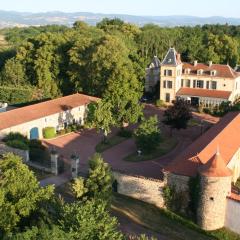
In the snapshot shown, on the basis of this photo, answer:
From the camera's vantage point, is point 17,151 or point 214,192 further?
point 17,151

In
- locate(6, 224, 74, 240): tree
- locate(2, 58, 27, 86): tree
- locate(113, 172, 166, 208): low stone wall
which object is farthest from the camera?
locate(2, 58, 27, 86): tree

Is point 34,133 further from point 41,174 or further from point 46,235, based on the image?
point 46,235

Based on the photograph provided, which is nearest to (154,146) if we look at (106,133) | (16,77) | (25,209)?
(106,133)

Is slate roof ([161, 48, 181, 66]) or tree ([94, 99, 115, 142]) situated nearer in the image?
tree ([94, 99, 115, 142])

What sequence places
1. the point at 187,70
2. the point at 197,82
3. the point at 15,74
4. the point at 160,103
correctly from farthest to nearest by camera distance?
the point at 15,74 → the point at 160,103 → the point at 187,70 → the point at 197,82

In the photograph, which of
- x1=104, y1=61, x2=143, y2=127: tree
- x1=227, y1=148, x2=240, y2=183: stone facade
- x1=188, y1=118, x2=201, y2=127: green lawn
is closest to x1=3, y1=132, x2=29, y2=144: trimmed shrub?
x1=104, y1=61, x2=143, y2=127: tree

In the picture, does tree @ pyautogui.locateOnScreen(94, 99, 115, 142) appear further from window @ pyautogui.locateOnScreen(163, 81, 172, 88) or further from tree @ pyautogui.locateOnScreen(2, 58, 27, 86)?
tree @ pyautogui.locateOnScreen(2, 58, 27, 86)

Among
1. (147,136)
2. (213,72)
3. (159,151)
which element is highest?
(213,72)

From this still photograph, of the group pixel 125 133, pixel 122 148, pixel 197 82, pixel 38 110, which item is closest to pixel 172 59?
pixel 197 82
